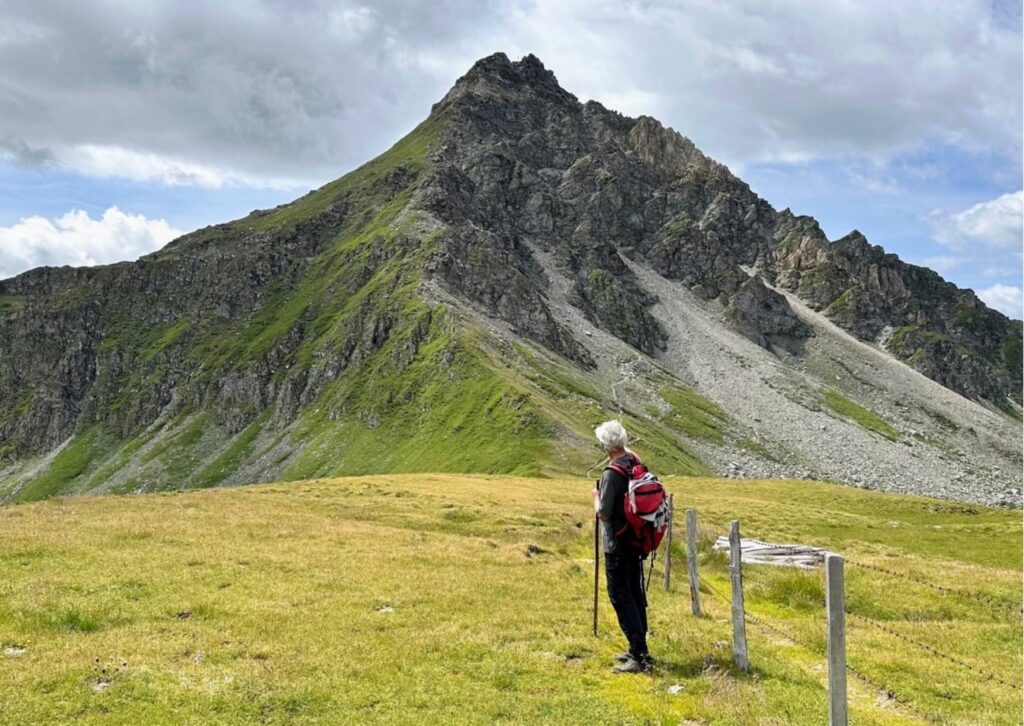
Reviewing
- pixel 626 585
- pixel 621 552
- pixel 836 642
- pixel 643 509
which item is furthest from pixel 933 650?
pixel 643 509

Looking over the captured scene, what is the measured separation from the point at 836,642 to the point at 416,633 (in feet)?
33.2

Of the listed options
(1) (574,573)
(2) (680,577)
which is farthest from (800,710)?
(2) (680,577)

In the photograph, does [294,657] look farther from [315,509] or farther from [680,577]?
[315,509]

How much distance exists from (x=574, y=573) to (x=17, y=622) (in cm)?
1700

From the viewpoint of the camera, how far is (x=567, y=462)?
112 meters

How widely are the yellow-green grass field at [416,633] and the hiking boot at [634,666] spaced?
257 mm

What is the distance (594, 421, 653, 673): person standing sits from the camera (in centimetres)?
1413

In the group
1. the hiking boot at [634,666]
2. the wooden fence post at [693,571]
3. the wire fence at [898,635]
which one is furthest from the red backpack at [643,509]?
the wooden fence post at [693,571]

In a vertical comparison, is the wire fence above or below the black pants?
below

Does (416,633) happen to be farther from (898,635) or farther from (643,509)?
(898,635)

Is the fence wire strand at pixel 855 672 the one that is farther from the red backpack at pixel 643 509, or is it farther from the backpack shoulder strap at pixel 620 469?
the backpack shoulder strap at pixel 620 469

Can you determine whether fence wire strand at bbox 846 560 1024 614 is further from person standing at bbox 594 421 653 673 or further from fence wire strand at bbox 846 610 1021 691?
person standing at bbox 594 421 653 673

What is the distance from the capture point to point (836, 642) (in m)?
10.8

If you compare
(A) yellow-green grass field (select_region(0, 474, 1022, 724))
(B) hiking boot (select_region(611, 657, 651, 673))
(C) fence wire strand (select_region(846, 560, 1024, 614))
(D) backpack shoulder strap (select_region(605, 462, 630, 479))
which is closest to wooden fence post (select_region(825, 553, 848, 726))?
(A) yellow-green grass field (select_region(0, 474, 1022, 724))
